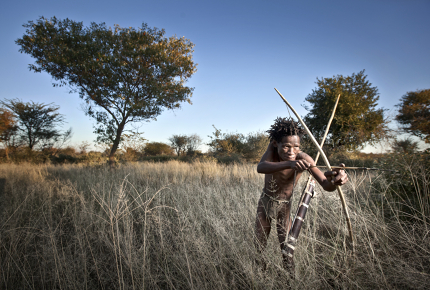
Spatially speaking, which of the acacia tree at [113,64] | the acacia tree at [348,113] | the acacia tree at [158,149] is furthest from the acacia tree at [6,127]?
the acacia tree at [348,113]

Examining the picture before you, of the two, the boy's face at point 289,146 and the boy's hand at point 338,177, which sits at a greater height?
the boy's face at point 289,146

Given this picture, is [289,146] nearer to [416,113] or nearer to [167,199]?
[167,199]

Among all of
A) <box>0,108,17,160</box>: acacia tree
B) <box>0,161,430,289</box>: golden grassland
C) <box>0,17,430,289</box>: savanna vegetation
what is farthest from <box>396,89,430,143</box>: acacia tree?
<box>0,108,17,160</box>: acacia tree

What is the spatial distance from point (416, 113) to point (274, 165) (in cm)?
2345

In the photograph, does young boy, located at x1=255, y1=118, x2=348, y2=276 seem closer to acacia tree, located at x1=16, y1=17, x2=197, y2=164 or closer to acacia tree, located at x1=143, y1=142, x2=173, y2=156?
acacia tree, located at x1=16, y1=17, x2=197, y2=164

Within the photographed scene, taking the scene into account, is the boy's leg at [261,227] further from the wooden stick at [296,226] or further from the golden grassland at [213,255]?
the wooden stick at [296,226]

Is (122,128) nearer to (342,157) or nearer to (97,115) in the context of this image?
(97,115)

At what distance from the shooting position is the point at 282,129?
5.52ft

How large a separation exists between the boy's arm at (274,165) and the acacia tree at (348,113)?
14.0 m

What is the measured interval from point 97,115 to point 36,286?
30.0 feet

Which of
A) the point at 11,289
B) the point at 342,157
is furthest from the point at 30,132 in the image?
the point at 342,157

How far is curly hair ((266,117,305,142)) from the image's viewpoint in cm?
164

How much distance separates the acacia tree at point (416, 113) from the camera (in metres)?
15.4

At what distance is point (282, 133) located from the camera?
1.68 meters
